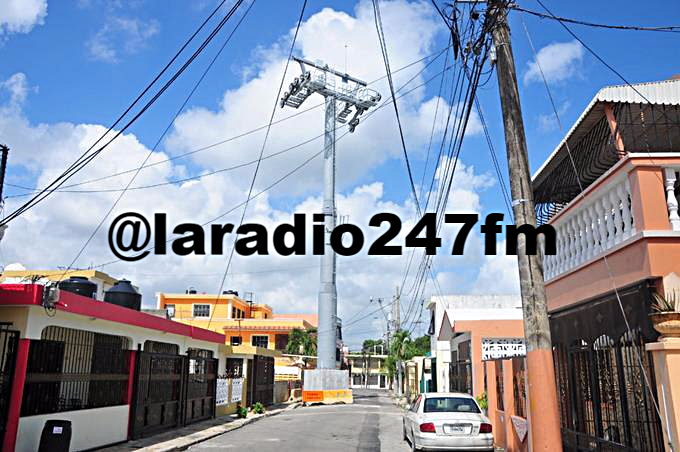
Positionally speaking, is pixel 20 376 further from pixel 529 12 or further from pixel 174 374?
pixel 529 12

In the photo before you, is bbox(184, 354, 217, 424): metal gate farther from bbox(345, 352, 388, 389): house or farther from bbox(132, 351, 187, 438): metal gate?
bbox(345, 352, 388, 389): house

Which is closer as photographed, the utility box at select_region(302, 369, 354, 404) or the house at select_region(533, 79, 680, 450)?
the house at select_region(533, 79, 680, 450)

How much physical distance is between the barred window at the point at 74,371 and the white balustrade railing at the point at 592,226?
9.56m

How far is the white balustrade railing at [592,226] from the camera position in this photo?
744cm

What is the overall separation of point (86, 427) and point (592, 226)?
10.8 metres

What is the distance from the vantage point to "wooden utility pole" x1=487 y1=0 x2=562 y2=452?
6516mm

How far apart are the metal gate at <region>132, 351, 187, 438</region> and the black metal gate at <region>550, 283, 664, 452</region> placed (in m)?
10.3

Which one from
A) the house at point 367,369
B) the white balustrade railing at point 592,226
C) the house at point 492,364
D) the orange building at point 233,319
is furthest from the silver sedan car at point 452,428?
the house at point 367,369

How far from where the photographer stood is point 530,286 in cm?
683

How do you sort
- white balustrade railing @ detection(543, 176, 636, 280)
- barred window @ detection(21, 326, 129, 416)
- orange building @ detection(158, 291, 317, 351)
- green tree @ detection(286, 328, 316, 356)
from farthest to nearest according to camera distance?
1. green tree @ detection(286, 328, 316, 356)
2. orange building @ detection(158, 291, 317, 351)
3. barred window @ detection(21, 326, 129, 416)
4. white balustrade railing @ detection(543, 176, 636, 280)

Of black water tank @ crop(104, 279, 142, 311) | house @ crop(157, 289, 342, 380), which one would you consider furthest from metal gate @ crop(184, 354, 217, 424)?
house @ crop(157, 289, 342, 380)

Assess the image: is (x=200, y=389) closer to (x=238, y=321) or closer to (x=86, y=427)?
(x=86, y=427)

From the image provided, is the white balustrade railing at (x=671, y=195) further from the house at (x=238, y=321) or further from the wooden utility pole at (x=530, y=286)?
the house at (x=238, y=321)

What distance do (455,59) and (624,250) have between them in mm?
4276
